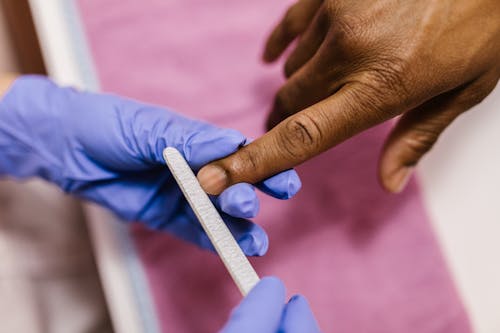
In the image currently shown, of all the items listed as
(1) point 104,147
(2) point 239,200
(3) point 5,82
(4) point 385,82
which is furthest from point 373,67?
(3) point 5,82

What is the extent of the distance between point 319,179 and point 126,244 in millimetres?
347

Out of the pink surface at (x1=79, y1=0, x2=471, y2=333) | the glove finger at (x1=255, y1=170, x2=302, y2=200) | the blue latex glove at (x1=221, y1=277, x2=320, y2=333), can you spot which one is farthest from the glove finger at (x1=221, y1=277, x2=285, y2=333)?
the pink surface at (x1=79, y1=0, x2=471, y2=333)

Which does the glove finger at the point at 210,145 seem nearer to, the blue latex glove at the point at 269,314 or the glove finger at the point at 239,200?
the glove finger at the point at 239,200

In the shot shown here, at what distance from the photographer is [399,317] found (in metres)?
0.82

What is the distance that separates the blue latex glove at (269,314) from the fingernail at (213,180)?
0.12 meters

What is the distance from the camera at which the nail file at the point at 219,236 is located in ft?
1.75

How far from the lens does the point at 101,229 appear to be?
0.75 m

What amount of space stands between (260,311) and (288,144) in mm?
198


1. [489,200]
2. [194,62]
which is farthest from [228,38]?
[489,200]

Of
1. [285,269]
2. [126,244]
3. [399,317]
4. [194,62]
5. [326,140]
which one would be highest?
[194,62]

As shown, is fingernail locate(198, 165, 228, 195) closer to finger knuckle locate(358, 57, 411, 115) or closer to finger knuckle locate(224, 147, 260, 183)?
finger knuckle locate(224, 147, 260, 183)

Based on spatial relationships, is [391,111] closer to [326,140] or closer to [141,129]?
[326,140]

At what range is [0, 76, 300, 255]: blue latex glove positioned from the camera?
657mm

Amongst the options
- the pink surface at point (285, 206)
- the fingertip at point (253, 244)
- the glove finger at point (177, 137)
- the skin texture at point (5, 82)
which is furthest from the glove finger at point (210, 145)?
the skin texture at point (5, 82)
